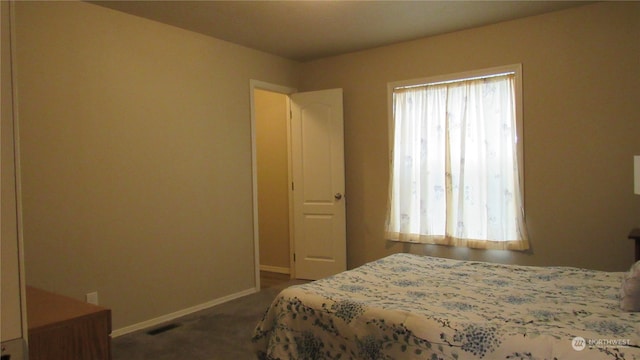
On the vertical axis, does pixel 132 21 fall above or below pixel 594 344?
above

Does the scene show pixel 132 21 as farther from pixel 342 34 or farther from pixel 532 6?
pixel 532 6

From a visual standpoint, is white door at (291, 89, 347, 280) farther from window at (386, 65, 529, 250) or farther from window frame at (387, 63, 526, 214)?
window frame at (387, 63, 526, 214)

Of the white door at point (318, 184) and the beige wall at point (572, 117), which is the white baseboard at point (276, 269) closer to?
the white door at point (318, 184)

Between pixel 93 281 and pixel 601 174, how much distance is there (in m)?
4.13

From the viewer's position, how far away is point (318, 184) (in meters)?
5.06

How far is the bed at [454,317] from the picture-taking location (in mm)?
1662

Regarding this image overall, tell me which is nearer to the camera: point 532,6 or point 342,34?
point 532,6

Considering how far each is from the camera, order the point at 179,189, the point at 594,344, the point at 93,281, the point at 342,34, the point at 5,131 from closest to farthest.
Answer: the point at 5,131, the point at 594,344, the point at 93,281, the point at 179,189, the point at 342,34

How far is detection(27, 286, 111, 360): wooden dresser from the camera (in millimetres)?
1493

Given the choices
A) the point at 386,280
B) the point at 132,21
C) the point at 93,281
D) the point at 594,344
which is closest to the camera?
the point at 594,344

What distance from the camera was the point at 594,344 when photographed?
1.56 m

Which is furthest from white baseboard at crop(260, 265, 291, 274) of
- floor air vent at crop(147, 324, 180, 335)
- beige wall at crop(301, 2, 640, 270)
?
floor air vent at crop(147, 324, 180, 335)

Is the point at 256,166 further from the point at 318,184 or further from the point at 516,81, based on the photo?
the point at 516,81

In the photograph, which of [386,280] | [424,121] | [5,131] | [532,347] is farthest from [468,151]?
[5,131]
